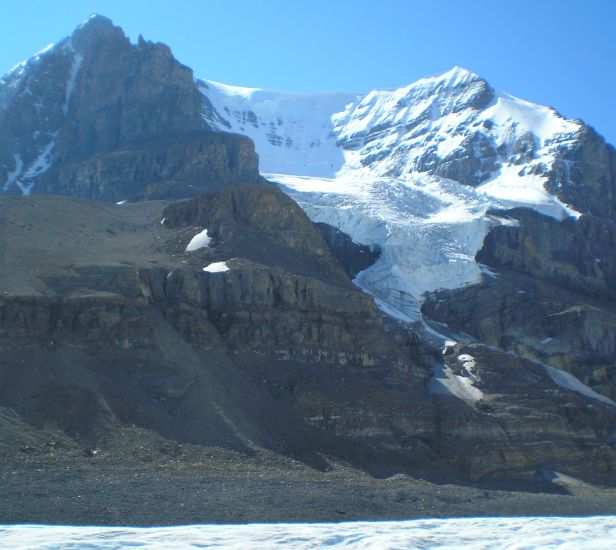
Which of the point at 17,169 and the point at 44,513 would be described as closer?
the point at 44,513

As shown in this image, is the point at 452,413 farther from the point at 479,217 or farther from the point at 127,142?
the point at 127,142

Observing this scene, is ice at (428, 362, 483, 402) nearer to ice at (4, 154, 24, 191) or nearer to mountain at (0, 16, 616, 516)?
mountain at (0, 16, 616, 516)

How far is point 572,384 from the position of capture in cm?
8100

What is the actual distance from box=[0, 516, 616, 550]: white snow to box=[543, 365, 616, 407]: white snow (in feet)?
124

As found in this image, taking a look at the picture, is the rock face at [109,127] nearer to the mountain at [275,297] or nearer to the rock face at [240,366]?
the mountain at [275,297]

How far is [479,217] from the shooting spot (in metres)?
120

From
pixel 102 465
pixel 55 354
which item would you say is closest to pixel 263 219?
pixel 55 354

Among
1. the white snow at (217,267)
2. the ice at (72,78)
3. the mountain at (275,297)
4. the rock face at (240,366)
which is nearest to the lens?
the rock face at (240,366)

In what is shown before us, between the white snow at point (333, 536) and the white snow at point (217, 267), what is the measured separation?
1254 inches

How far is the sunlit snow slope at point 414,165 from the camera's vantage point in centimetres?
10906

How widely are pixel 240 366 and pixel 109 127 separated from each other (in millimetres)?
76009

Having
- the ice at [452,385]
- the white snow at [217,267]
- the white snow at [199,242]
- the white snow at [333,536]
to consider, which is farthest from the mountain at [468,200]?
the white snow at [333,536]

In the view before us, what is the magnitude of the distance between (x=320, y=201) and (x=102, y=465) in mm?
83285

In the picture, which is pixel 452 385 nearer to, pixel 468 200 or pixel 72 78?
pixel 468 200
